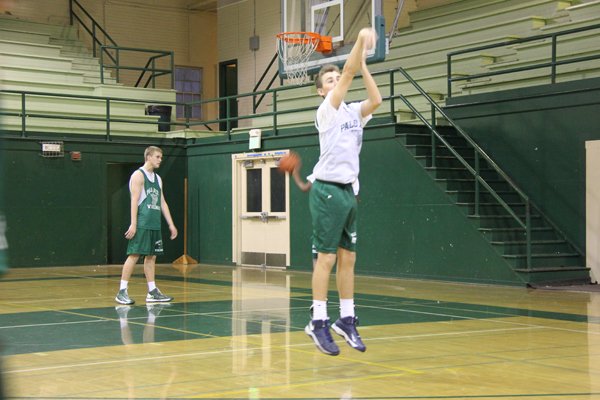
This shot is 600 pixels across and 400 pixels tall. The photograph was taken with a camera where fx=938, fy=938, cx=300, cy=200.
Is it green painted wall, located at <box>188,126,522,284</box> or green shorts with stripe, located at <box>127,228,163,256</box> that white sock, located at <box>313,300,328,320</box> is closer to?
green shorts with stripe, located at <box>127,228,163,256</box>

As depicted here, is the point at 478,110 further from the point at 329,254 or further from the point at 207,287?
the point at 329,254

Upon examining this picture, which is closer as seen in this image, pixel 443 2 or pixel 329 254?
pixel 329 254

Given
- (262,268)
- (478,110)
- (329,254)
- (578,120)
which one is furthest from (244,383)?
(262,268)

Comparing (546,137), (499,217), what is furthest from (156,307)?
(546,137)

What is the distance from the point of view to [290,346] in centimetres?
844

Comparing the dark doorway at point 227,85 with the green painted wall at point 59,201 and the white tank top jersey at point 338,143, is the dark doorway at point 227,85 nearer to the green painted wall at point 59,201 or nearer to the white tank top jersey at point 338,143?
the green painted wall at point 59,201

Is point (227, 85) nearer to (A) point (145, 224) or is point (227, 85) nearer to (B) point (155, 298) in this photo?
(A) point (145, 224)

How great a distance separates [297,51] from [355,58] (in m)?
12.0

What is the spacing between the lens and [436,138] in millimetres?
17953

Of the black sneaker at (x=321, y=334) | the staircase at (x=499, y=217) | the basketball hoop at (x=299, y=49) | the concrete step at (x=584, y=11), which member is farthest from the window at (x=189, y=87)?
the black sneaker at (x=321, y=334)

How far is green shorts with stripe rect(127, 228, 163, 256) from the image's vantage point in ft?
40.7

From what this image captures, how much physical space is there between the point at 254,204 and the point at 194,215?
229 cm

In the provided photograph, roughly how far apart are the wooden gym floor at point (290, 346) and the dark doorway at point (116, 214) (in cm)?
760

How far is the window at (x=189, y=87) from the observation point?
31.6 metres
